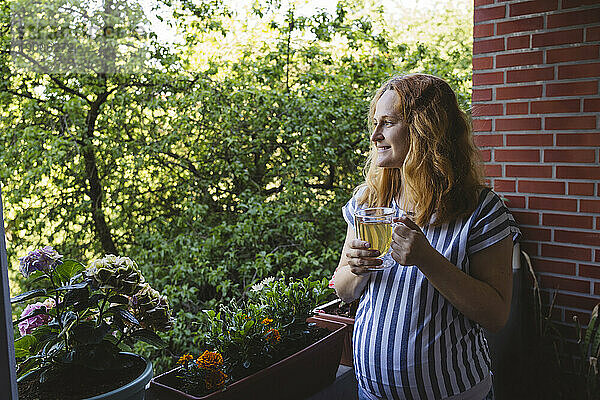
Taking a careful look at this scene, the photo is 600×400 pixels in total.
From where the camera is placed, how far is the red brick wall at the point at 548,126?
2.00m

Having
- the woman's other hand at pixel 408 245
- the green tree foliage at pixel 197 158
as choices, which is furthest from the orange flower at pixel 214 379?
the green tree foliage at pixel 197 158

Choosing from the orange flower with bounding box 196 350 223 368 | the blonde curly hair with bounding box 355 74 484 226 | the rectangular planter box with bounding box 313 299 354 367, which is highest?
the blonde curly hair with bounding box 355 74 484 226

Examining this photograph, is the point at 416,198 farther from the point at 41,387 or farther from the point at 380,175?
the point at 41,387

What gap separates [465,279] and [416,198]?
0.24 metres

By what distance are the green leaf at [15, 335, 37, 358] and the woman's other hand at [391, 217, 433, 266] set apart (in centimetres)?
81

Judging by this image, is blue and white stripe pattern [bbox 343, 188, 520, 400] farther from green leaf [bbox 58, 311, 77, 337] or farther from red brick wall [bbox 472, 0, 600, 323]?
red brick wall [bbox 472, 0, 600, 323]

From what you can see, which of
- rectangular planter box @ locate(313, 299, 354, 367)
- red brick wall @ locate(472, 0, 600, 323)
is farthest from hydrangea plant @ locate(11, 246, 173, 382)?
red brick wall @ locate(472, 0, 600, 323)

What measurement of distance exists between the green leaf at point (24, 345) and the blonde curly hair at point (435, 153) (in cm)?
92

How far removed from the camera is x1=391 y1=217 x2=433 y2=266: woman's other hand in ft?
3.95

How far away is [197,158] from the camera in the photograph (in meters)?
4.07

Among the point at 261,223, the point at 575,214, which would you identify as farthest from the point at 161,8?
the point at 575,214

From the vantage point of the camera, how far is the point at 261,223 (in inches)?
153

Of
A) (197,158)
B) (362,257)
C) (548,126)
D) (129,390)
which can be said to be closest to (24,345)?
(129,390)

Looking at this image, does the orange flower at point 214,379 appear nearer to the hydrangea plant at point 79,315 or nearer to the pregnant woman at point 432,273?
the hydrangea plant at point 79,315
